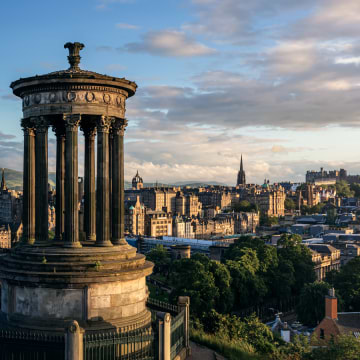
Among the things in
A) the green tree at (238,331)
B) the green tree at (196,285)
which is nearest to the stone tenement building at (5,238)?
the green tree at (196,285)

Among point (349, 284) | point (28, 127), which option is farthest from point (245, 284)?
point (28, 127)

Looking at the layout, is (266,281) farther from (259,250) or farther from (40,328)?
(40,328)

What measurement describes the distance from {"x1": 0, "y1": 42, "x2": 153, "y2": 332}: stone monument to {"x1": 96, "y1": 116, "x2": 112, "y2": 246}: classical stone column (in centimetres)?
4

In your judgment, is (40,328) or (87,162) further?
(87,162)

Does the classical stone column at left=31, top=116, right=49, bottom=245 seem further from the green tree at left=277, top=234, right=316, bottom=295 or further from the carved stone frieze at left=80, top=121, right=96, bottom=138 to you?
the green tree at left=277, top=234, right=316, bottom=295

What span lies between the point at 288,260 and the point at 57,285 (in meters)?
76.1

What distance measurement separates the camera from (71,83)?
77.9 ft

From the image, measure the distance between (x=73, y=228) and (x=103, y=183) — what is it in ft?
7.88

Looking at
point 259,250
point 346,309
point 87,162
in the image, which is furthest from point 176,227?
point 87,162

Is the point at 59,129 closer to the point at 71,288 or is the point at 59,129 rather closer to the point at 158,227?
the point at 71,288

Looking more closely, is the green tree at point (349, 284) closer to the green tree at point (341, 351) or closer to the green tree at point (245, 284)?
the green tree at point (245, 284)

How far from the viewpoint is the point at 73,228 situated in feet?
77.0

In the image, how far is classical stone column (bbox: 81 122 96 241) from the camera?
25.1 metres

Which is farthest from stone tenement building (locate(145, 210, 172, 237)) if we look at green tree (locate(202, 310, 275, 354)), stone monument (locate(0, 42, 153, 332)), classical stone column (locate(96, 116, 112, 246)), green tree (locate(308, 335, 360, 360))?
classical stone column (locate(96, 116, 112, 246))
